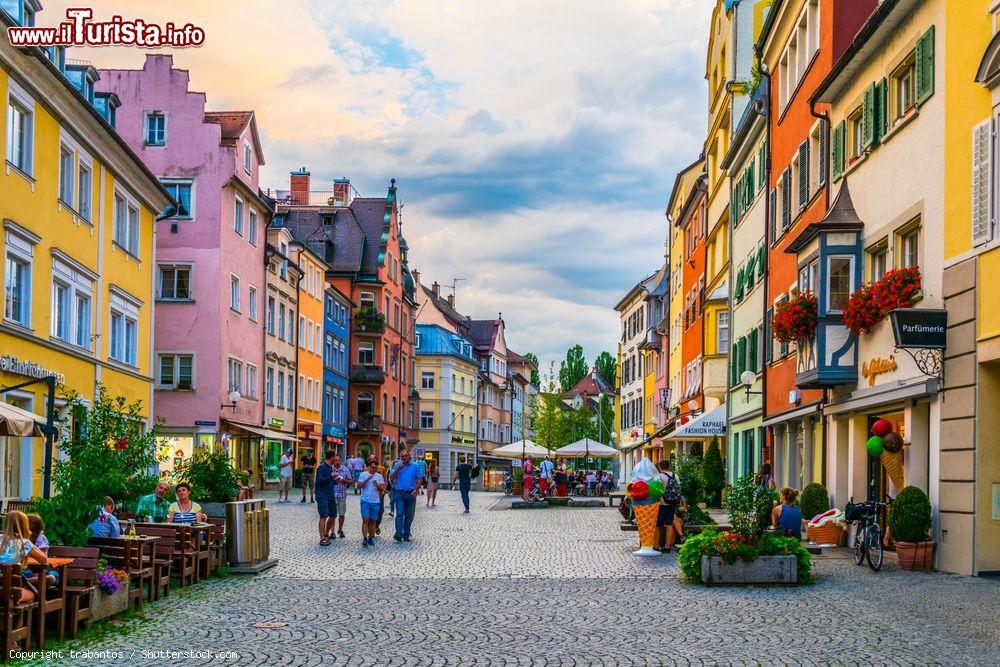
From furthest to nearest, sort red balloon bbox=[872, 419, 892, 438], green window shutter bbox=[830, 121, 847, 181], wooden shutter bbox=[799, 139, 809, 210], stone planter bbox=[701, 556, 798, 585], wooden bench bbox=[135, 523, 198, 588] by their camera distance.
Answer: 1. wooden shutter bbox=[799, 139, 809, 210]
2. green window shutter bbox=[830, 121, 847, 181]
3. red balloon bbox=[872, 419, 892, 438]
4. stone planter bbox=[701, 556, 798, 585]
5. wooden bench bbox=[135, 523, 198, 588]

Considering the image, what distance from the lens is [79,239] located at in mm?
31156

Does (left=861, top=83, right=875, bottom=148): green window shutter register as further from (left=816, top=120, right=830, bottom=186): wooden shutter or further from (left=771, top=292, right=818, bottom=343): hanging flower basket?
(left=771, top=292, right=818, bottom=343): hanging flower basket

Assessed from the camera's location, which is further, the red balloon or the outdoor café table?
the red balloon

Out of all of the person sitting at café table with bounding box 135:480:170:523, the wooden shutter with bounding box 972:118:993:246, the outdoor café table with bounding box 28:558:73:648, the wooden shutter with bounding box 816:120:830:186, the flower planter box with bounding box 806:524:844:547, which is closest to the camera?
the outdoor café table with bounding box 28:558:73:648

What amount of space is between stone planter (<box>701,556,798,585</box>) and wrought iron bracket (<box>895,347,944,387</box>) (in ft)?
11.9

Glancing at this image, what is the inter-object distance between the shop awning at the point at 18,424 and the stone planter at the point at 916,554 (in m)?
12.5

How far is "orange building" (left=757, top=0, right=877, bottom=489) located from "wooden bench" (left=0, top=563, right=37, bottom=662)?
16.9m

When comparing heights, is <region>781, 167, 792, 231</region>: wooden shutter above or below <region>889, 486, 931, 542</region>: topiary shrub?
above

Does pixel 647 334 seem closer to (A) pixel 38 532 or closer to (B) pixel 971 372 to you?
(B) pixel 971 372

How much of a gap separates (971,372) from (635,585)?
5119 millimetres

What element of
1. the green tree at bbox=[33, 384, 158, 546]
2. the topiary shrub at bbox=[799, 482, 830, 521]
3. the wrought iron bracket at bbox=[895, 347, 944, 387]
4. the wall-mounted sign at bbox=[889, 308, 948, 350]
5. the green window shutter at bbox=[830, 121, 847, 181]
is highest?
the green window shutter at bbox=[830, 121, 847, 181]

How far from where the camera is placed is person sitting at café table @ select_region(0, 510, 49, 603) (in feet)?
34.9

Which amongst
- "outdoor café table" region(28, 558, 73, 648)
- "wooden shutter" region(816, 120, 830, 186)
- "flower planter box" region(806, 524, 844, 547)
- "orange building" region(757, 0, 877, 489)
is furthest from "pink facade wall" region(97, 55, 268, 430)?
"outdoor café table" region(28, 558, 73, 648)

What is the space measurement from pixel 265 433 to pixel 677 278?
2139 centimetres
